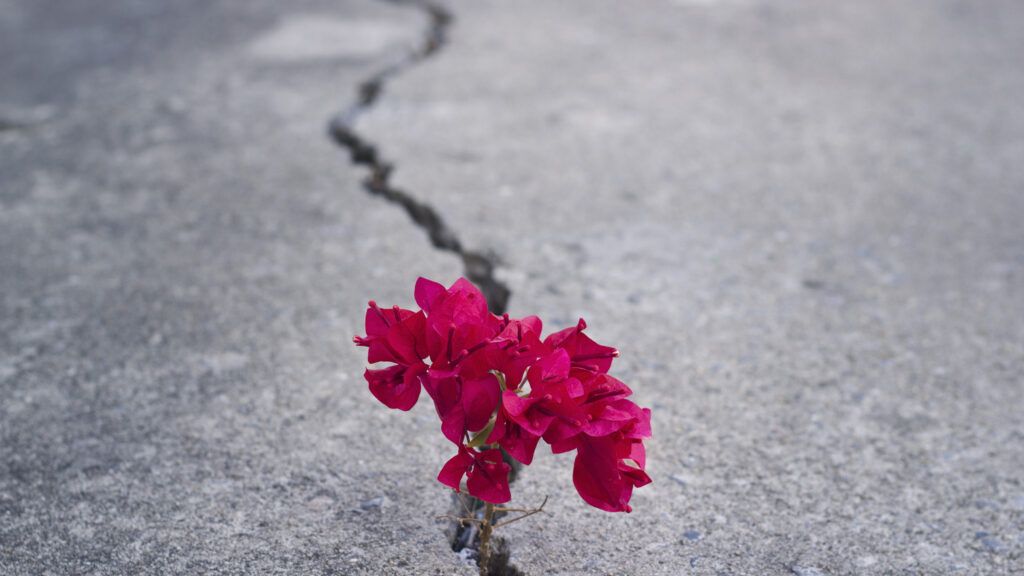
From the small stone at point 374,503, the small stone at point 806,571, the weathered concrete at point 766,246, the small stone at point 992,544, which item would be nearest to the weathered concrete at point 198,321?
the small stone at point 374,503

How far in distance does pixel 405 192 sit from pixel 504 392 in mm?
1402

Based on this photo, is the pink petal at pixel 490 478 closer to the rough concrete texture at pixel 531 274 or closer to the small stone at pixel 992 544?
the rough concrete texture at pixel 531 274

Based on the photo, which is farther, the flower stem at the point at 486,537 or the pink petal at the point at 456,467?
the flower stem at the point at 486,537

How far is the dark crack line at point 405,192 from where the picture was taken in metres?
1.99

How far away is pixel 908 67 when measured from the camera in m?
Answer: 3.30

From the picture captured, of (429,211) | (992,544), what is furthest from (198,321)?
(992,544)

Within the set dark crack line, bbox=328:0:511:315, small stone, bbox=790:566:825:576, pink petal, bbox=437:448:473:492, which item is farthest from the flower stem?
dark crack line, bbox=328:0:511:315

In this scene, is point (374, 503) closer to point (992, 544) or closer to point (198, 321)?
point (198, 321)

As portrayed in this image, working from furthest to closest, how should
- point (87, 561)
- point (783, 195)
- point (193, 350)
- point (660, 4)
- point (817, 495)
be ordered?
point (660, 4) < point (783, 195) < point (193, 350) < point (817, 495) < point (87, 561)

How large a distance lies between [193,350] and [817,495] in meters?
1.13

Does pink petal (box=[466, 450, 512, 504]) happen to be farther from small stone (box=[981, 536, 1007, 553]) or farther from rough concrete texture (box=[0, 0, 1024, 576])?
small stone (box=[981, 536, 1007, 553])

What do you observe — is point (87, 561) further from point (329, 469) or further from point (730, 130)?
point (730, 130)

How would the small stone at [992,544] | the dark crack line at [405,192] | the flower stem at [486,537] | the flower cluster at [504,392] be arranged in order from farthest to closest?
1. the dark crack line at [405,192]
2. the small stone at [992,544]
3. the flower stem at [486,537]
4. the flower cluster at [504,392]

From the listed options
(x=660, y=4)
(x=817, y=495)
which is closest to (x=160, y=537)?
(x=817, y=495)
